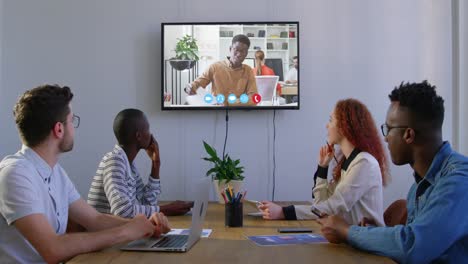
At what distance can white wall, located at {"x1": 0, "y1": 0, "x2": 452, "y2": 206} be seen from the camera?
3.98 meters

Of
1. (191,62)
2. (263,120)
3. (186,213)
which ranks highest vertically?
(191,62)

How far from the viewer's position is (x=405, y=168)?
13.0 feet

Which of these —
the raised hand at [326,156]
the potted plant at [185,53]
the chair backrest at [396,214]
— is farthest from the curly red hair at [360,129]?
the potted plant at [185,53]

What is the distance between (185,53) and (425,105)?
8.18ft

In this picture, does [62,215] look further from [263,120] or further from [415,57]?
[415,57]

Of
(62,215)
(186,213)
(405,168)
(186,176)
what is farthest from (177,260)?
(405,168)

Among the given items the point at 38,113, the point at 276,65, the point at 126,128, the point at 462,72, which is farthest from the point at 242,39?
the point at 38,113

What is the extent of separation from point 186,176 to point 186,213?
4.22 ft

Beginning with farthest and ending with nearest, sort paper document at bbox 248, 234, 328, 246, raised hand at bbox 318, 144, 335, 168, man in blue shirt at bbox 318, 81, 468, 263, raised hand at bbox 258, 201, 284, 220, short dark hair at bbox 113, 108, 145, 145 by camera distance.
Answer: raised hand at bbox 318, 144, 335, 168 → short dark hair at bbox 113, 108, 145, 145 → raised hand at bbox 258, 201, 284, 220 → paper document at bbox 248, 234, 328, 246 → man in blue shirt at bbox 318, 81, 468, 263

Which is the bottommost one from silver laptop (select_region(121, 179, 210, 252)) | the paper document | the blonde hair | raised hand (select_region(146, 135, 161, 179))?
the paper document

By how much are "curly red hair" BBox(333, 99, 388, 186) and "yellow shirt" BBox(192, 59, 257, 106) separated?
1.25m

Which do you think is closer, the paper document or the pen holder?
the paper document

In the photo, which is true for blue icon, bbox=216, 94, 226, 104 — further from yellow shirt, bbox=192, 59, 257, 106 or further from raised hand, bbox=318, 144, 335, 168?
raised hand, bbox=318, 144, 335, 168

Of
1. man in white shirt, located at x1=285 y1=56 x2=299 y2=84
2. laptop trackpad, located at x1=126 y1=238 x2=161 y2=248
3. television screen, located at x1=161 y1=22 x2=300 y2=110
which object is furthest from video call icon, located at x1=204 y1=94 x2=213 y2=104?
laptop trackpad, located at x1=126 y1=238 x2=161 y2=248
